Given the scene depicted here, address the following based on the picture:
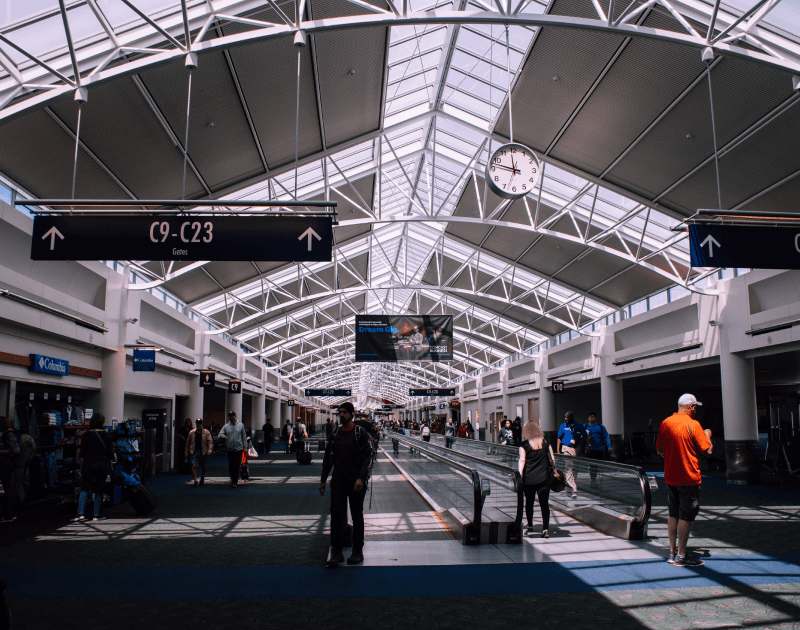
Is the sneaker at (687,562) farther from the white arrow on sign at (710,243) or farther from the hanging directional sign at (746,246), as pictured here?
the white arrow on sign at (710,243)

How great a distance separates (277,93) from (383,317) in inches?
467

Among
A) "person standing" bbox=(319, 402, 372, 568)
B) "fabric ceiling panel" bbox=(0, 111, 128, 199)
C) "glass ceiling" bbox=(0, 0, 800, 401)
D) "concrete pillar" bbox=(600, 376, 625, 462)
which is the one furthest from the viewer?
"concrete pillar" bbox=(600, 376, 625, 462)

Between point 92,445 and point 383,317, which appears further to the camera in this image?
point 383,317

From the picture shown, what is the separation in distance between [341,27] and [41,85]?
4921 mm

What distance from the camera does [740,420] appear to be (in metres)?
16.2

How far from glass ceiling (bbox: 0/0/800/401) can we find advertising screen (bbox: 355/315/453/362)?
4132 millimetres

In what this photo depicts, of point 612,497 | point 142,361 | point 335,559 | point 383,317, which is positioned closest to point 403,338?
point 383,317

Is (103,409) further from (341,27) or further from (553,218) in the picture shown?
(553,218)

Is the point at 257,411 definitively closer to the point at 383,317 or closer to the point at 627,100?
the point at 383,317

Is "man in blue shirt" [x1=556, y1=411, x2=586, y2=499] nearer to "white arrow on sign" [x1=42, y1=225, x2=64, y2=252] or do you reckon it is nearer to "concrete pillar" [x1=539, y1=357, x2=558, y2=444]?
"white arrow on sign" [x1=42, y1=225, x2=64, y2=252]

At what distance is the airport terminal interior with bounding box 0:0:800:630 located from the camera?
20.2 ft

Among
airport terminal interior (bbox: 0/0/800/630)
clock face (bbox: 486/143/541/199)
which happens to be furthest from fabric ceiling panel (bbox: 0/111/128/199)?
clock face (bbox: 486/143/541/199)

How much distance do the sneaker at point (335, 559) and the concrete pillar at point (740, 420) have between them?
540 inches

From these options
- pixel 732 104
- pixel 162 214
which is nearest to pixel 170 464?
pixel 162 214
